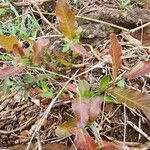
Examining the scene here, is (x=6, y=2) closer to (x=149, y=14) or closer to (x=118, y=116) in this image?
(x=149, y=14)

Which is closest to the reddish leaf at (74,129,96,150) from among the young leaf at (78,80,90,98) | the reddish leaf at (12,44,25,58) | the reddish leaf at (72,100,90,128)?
the reddish leaf at (72,100,90,128)

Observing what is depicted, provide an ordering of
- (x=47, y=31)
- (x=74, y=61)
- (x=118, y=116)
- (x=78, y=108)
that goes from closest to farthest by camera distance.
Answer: (x=78, y=108) < (x=118, y=116) < (x=74, y=61) < (x=47, y=31)

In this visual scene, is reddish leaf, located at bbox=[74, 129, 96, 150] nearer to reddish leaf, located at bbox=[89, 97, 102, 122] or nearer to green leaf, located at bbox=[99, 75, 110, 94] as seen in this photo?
reddish leaf, located at bbox=[89, 97, 102, 122]

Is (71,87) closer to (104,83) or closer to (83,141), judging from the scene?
(104,83)

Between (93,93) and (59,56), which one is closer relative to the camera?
(93,93)

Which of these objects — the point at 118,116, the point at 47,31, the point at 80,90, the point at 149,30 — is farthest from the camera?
the point at 47,31

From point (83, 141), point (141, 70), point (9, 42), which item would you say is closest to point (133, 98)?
point (141, 70)

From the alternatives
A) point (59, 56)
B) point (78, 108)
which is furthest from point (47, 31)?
point (78, 108)
